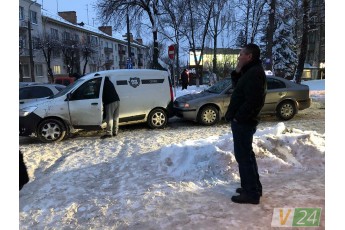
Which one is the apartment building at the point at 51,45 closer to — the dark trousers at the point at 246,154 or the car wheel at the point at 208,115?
the car wheel at the point at 208,115

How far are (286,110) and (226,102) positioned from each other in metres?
2.16

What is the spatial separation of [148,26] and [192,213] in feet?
75.6

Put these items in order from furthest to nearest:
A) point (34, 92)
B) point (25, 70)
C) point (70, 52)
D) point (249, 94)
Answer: point (25, 70) → point (70, 52) → point (34, 92) → point (249, 94)

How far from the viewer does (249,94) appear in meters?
3.96

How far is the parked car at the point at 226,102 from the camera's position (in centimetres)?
1062

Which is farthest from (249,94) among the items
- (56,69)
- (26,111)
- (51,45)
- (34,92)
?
(56,69)

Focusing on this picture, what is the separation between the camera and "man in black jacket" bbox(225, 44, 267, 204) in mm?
3977

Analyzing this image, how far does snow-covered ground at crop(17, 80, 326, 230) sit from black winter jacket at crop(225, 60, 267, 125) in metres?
1.06

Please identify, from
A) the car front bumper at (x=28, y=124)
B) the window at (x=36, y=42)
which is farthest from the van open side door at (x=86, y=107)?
the window at (x=36, y=42)

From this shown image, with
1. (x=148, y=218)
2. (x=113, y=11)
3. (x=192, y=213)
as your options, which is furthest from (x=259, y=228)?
(x=113, y=11)

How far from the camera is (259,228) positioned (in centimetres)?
351

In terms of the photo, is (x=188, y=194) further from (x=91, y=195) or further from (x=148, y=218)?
(x=91, y=195)

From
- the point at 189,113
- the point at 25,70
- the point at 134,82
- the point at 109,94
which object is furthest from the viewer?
the point at 25,70

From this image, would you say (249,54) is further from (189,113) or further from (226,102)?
(226,102)
